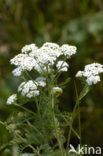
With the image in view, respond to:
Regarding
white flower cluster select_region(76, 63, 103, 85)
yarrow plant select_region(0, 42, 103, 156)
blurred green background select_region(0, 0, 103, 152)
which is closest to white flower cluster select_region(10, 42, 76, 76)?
yarrow plant select_region(0, 42, 103, 156)

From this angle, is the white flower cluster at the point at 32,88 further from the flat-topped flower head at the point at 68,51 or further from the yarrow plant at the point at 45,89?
the flat-topped flower head at the point at 68,51


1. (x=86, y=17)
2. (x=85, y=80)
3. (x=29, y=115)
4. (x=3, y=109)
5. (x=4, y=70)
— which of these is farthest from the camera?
(x=86, y=17)

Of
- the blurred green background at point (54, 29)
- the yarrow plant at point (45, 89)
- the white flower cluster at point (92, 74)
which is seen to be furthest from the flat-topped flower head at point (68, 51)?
the blurred green background at point (54, 29)

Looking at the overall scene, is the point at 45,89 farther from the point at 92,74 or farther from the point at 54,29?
the point at 54,29

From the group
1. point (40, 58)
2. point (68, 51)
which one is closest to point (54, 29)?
point (68, 51)

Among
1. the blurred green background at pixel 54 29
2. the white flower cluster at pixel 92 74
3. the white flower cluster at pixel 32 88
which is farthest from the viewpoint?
the blurred green background at pixel 54 29

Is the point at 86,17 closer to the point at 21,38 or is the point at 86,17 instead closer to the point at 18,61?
the point at 21,38

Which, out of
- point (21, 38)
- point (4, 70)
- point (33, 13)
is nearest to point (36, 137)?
point (4, 70)

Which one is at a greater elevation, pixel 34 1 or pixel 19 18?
pixel 34 1
